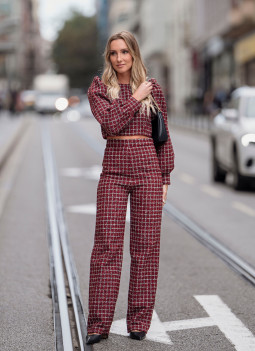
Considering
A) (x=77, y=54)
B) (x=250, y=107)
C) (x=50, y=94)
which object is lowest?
(x=50, y=94)

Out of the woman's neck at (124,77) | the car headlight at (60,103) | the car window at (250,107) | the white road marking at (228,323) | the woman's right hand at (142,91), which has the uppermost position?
the woman's neck at (124,77)

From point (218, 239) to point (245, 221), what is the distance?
1509 mm

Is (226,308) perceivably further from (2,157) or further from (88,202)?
(2,157)

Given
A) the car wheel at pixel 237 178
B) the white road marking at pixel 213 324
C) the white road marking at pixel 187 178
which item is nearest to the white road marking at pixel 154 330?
the white road marking at pixel 213 324

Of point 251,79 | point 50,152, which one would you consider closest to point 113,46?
point 50,152

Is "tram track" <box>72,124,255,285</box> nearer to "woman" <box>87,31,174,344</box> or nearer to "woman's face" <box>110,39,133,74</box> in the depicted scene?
"woman" <box>87,31,174,344</box>

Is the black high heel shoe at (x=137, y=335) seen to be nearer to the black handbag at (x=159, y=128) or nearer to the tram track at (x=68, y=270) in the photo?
the tram track at (x=68, y=270)

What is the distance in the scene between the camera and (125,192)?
5.01 meters

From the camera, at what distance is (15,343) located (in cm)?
502

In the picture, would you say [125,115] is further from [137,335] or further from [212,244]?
[212,244]

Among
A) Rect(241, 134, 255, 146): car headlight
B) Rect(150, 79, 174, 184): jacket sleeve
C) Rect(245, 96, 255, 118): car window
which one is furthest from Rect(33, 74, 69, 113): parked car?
Rect(150, 79, 174, 184): jacket sleeve

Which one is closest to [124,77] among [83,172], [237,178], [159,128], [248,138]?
[159,128]

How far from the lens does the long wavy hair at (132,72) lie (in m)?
4.92

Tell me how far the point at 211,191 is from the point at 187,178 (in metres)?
2.55
